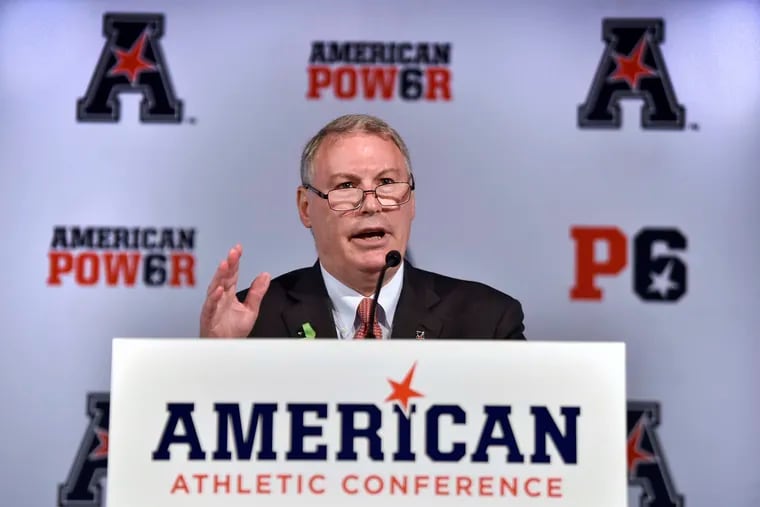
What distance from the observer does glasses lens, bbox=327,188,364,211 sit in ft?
6.97

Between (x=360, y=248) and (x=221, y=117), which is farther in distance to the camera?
(x=221, y=117)

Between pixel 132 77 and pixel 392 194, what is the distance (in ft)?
5.74

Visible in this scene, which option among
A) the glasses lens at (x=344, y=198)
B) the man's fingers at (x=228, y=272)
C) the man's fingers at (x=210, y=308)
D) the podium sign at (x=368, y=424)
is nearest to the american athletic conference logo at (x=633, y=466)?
the glasses lens at (x=344, y=198)

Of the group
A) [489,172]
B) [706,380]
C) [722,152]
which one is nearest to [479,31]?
[489,172]

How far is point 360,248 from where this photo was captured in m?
2.11

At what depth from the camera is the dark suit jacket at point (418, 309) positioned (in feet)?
6.76

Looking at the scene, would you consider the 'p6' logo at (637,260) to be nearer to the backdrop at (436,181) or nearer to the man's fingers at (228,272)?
the backdrop at (436,181)

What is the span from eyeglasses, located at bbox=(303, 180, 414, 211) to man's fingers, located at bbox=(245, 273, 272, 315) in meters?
0.45

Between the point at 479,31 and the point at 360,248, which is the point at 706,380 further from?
the point at 360,248

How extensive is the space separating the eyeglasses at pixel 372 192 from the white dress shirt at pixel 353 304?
0.50ft

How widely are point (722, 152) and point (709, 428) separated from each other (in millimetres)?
959

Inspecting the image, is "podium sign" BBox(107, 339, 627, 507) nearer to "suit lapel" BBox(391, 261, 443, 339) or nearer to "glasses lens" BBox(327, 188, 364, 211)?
"suit lapel" BBox(391, 261, 443, 339)

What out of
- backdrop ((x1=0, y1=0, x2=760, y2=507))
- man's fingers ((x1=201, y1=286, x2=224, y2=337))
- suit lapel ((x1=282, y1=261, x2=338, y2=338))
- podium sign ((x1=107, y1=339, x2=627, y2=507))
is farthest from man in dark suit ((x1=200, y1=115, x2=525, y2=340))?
backdrop ((x1=0, y1=0, x2=760, y2=507))

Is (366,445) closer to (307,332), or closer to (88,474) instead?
(307,332)
